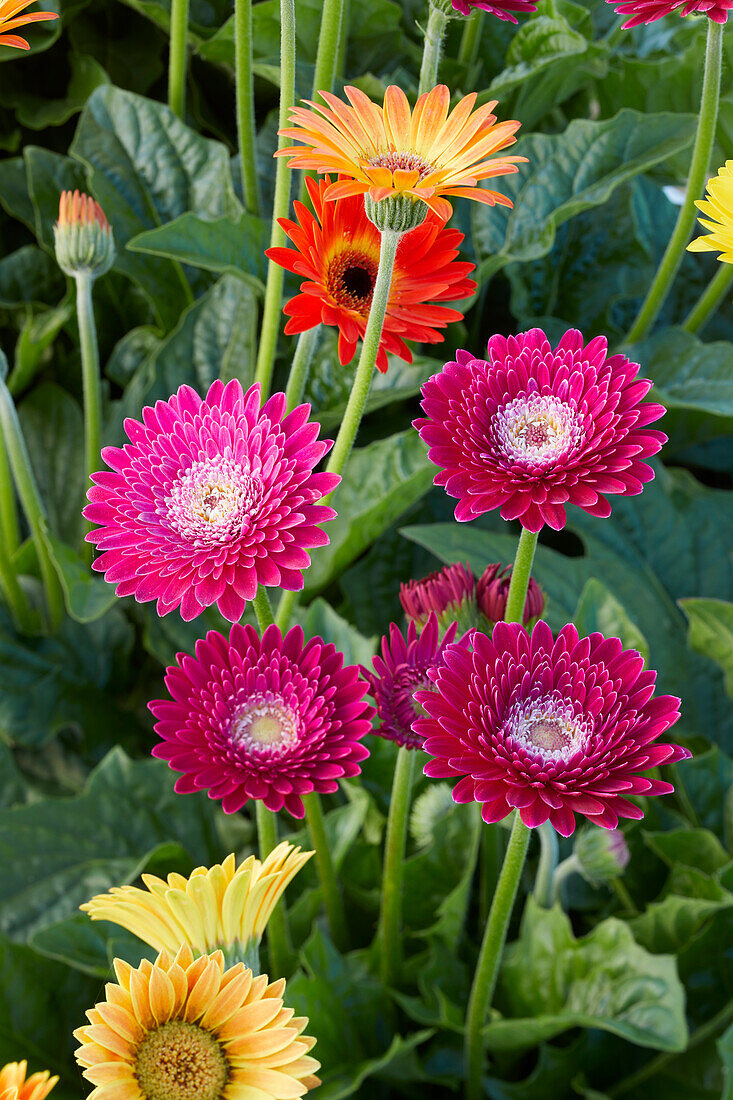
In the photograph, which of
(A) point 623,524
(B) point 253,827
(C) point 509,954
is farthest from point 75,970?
(A) point 623,524

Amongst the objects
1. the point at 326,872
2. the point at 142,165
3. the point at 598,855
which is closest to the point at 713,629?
the point at 598,855

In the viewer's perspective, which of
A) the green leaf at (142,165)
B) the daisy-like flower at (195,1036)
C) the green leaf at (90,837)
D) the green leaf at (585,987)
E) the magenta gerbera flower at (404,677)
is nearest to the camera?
the daisy-like flower at (195,1036)

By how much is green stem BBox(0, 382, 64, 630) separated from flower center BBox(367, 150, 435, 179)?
24 centimetres

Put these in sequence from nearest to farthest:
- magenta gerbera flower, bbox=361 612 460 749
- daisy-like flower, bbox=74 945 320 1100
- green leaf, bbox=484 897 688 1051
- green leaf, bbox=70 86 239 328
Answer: daisy-like flower, bbox=74 945 320 1100
magenta gerbera flower, bbox=361 612 460 749
green leaf, bbox=484 897 688 1051
green leaf, bbox=70 86 239 328

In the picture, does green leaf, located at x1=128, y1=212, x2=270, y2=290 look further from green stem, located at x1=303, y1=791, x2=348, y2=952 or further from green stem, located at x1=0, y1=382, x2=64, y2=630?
green stem, located at x1=303, y1=791, x2=348, y2=952

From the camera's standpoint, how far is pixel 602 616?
619 millimetres

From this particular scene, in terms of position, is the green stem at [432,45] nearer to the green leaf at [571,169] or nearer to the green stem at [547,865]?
the green leaf at [571,169]

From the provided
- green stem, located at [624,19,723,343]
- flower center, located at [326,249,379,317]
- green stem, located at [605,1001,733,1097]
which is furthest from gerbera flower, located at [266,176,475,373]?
green stem, located at [605,1001,733,1097]

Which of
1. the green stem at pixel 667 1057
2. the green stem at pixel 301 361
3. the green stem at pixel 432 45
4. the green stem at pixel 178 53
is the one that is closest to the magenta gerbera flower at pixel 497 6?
the green stem at pixel 432 45

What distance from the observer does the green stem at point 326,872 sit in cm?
44

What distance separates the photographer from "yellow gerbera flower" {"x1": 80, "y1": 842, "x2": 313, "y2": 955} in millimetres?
319

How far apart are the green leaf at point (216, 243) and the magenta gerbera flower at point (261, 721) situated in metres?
0.30

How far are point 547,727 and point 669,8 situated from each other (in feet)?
1.12

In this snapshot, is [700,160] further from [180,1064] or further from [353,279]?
[180,1064]
